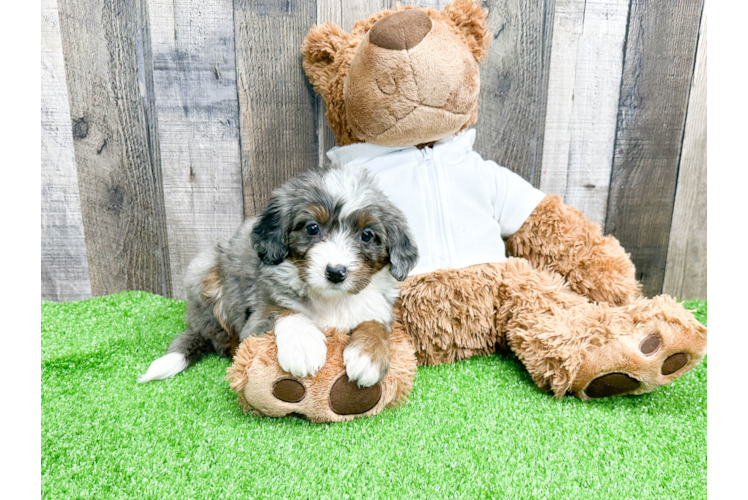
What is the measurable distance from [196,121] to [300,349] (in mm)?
1806

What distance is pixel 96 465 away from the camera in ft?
5.60

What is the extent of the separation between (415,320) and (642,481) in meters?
1.17

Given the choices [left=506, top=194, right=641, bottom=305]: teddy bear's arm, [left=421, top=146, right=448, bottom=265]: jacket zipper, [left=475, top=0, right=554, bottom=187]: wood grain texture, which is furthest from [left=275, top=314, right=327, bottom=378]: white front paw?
[left=475, top=0, right=554, bottom=187]: wood grain texture

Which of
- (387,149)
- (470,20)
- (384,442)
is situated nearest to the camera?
(384,442)

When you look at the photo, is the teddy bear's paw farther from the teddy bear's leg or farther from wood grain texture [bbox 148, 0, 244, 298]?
wood grain texture [bbox 148, 0, 244, 298]

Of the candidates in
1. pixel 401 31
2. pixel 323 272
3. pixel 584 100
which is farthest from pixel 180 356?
pixel 584 100

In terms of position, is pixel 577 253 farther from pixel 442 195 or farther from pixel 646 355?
pixel 442 195

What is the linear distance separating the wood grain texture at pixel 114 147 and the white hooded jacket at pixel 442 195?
4.51ft

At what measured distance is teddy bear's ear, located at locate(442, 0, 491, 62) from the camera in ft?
7.96

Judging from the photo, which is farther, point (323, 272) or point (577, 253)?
point (577, 253)

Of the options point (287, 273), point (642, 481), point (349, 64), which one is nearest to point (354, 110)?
point (349, 64)

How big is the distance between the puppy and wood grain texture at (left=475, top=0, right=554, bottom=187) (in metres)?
1.23

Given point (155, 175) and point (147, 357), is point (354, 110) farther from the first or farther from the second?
point (147, 357)

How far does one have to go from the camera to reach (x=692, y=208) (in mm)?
3252
